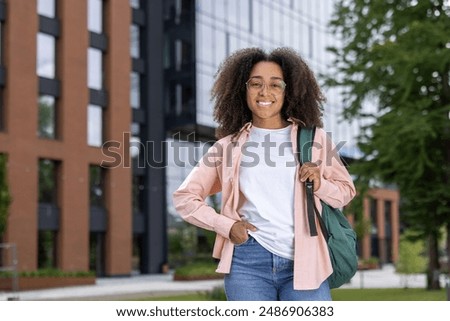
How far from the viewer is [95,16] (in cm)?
2973

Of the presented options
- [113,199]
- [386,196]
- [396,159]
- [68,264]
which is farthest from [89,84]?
[386,196]

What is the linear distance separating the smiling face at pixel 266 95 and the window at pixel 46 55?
25.3 meters

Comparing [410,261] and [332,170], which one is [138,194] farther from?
[332,170]

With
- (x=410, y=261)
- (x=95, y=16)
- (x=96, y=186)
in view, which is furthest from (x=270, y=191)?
(x=95, y=16)

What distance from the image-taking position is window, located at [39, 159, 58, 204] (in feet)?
89.0

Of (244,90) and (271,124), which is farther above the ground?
(244,90)

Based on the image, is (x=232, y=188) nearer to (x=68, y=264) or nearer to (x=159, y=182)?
(x=68, y=264)

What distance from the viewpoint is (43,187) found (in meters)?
27.2

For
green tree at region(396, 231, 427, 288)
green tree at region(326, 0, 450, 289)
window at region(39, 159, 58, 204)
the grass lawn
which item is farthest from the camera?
window at region(39, 159, 58, 204)

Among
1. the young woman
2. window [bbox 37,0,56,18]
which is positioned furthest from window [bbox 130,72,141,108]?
the young woman

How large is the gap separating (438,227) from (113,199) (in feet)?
49.8

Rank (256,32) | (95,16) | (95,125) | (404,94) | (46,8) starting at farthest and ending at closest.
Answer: (256,32)
(95,16)
(95,125)
(46,8)
(404,94)

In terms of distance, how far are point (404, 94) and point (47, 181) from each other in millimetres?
14844

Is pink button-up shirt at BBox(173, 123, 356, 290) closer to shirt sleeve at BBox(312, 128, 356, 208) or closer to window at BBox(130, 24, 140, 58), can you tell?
shirt sleeve at BBox(312, 128, 356, 208)
